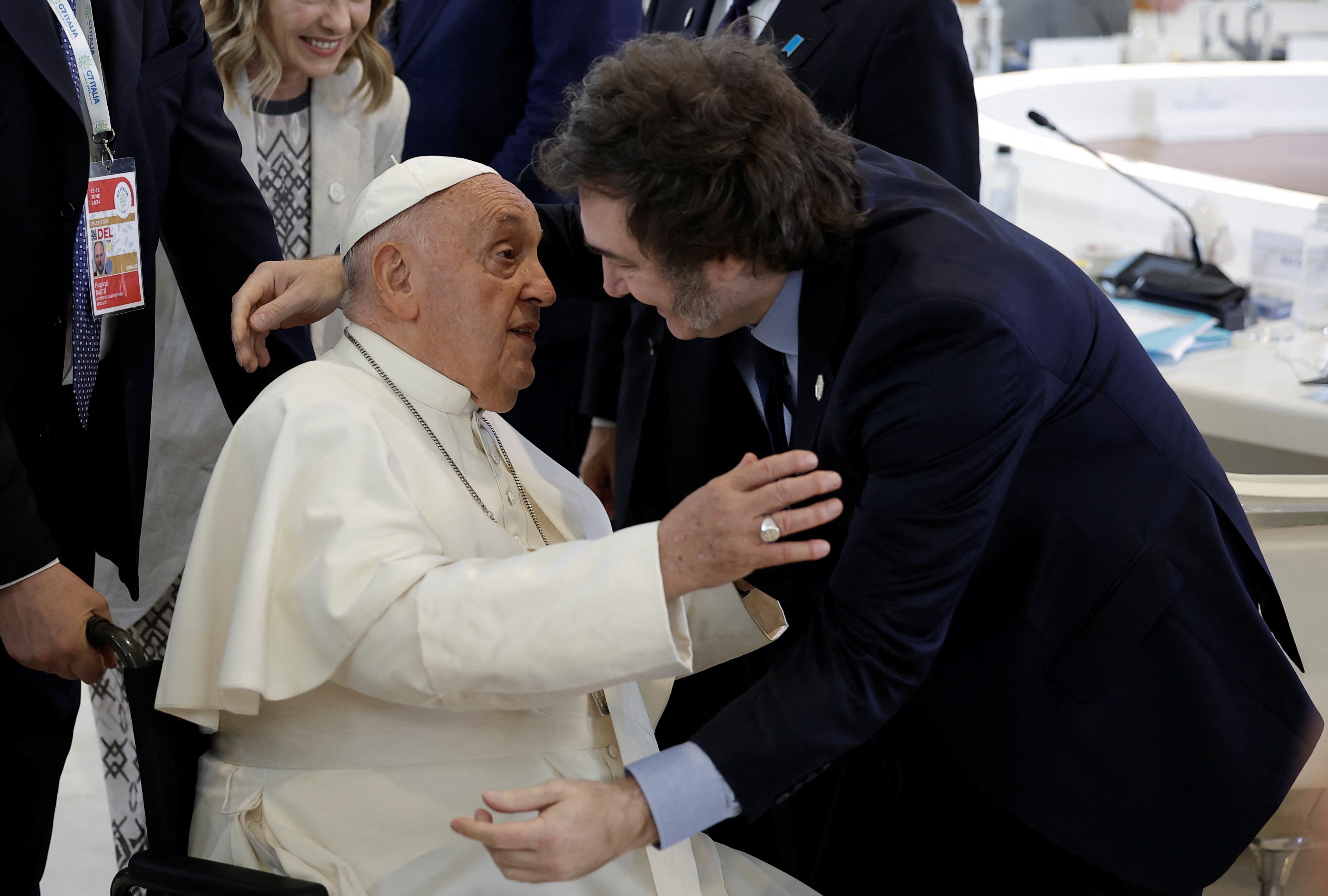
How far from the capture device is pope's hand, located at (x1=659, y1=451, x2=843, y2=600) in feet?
4.68

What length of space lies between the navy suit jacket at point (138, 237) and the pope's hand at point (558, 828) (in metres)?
0.85

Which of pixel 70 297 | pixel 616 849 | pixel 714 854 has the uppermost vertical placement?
pixel 70 297

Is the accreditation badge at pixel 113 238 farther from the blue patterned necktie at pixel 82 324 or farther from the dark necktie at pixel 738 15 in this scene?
the dark necktie at pixel 738 15

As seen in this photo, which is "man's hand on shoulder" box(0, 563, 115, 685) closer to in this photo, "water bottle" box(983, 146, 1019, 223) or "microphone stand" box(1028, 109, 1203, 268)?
"microphone stand" box(1028, 109, 1203, 268)

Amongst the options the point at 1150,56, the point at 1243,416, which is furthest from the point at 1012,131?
the point at 1150,56

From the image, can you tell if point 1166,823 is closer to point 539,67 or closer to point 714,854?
point 714,854

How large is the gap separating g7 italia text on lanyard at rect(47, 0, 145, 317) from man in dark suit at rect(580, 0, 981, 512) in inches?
46.0

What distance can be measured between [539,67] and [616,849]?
2309mm

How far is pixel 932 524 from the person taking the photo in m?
1.53

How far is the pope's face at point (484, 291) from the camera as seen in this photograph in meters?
1.94

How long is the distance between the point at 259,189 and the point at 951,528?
178cm

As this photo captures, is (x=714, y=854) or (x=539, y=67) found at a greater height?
(x=539, y=67)

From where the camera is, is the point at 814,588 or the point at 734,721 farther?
the point at 814,588

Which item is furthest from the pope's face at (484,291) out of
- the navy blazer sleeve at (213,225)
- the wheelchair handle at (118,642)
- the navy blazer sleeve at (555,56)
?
the navy blazer sleeve at (555,56)
